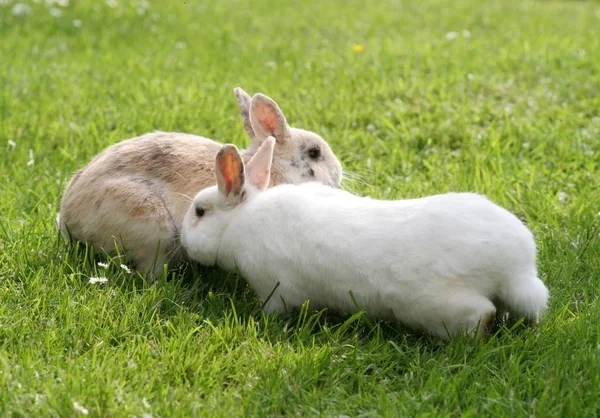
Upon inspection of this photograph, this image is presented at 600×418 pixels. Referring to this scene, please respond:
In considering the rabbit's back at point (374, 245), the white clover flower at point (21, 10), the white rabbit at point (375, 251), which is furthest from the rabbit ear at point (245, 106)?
the white clover flower at point (21, 10)

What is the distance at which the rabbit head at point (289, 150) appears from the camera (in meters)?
4.11

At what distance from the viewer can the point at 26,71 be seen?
6578 millimetres

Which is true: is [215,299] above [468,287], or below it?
below

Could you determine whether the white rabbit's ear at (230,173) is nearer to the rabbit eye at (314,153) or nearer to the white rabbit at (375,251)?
the white rabbit at (375,251)

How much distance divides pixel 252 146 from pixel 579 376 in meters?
1.96

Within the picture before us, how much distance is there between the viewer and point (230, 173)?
354cm

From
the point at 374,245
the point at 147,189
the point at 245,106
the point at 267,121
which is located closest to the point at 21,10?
the point at 245,106

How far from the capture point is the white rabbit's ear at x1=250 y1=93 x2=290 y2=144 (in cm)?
407

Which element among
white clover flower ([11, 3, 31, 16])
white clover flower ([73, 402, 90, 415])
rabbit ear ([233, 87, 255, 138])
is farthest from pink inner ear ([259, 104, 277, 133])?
white clover flower ([11, 3, 31, 16])

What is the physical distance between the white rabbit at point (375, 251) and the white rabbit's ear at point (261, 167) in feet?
0.24

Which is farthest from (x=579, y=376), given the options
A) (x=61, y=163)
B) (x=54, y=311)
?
(x=61, y=163)

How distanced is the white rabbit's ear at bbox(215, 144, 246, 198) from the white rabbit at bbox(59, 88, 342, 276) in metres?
0.31

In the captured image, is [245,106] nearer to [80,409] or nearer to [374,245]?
[374,245]

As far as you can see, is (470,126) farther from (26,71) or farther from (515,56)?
(26,71)
